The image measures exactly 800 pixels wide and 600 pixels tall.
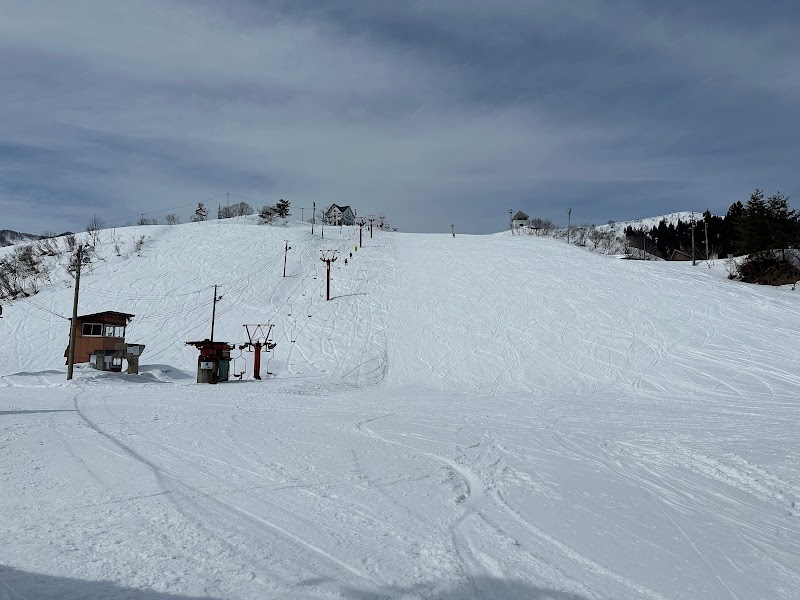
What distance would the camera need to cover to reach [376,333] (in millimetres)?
31828

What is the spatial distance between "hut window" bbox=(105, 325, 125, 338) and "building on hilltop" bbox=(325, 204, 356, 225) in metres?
89.5

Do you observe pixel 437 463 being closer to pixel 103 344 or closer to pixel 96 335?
pixel 103 344

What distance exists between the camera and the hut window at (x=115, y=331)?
1104 inches

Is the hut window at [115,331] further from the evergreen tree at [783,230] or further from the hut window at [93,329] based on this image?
the evergreen tree at [783,230]

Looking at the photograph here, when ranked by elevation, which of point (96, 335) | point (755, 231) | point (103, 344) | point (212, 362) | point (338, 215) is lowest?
point (212, 362)

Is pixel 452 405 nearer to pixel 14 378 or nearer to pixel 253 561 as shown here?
pixel 253 561

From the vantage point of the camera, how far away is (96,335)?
27578mm

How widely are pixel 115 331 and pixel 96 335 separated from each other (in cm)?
107

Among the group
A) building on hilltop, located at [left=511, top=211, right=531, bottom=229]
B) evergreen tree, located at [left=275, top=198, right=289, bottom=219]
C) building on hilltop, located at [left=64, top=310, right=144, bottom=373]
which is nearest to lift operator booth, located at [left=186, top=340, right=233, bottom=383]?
building on hilltop, located at [left=64, top=310, right=144, bottom=373]

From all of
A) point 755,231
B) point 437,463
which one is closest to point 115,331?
point 437,463

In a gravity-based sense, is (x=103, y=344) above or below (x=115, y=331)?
below

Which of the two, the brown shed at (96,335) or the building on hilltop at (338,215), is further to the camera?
the building on hilltop at (338,215)

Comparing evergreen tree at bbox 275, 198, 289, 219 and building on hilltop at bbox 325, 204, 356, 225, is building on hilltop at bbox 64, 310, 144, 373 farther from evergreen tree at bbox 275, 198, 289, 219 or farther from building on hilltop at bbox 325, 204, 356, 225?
building on hilltop at bbox 325, 204, 356, 225

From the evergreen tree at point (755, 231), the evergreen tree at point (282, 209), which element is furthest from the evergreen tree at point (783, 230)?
the evergreen tree at point (282, 209)
